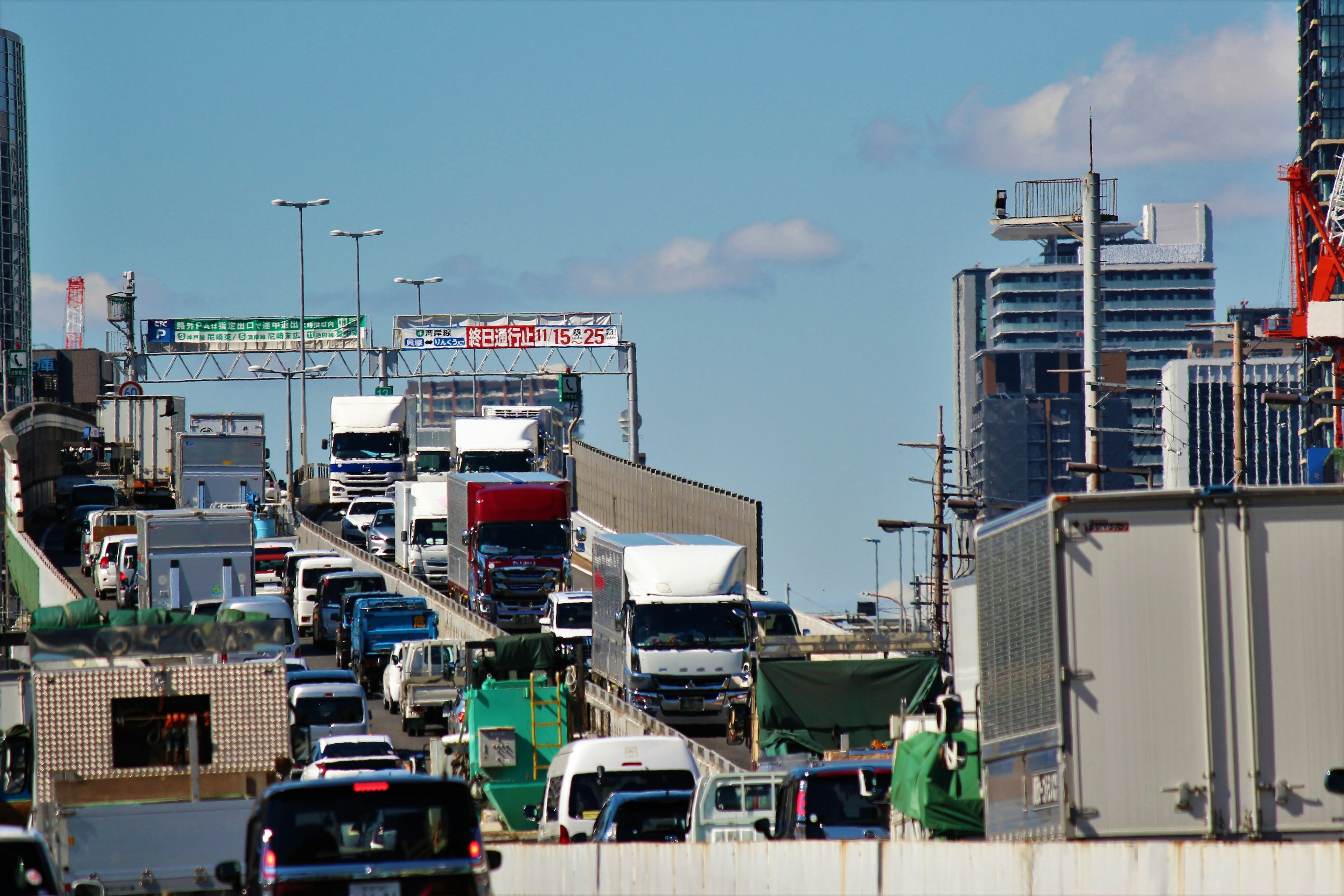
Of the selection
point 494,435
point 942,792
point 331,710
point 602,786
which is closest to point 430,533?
point 494,435

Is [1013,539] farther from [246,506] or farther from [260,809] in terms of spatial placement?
[246,506]

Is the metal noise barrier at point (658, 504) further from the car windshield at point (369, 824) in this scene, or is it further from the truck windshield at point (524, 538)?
the car windshield at point (369, 824)

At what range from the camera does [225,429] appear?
6244 cm

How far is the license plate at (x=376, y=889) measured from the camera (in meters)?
11.9

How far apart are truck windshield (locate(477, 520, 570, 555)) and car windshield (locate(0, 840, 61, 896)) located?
101 ft

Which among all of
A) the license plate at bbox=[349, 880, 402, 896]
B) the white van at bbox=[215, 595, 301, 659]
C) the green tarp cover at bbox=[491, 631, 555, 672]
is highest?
the white van at bbox=[215, 595, 301, 659]

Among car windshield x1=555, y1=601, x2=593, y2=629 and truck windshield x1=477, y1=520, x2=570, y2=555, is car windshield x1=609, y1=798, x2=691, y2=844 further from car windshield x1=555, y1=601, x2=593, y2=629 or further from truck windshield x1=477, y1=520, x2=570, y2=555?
truck windshield x1=477, y1=520, x2=570, y2=555

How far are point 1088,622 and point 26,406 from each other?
235 feet

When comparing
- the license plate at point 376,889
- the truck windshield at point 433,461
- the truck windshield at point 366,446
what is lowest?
the license plate at point 376,889

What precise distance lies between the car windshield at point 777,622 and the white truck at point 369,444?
25.5 metres

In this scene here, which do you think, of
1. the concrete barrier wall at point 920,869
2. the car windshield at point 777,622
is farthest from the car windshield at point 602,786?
the car windshield at point 777,622

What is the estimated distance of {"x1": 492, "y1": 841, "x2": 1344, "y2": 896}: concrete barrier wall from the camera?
10.5 meters

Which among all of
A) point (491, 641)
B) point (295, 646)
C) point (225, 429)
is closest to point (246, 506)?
point (225, 429)

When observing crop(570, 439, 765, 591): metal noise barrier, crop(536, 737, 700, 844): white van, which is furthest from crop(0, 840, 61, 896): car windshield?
crop(570, 439, 765, 591): metal noise barrier
